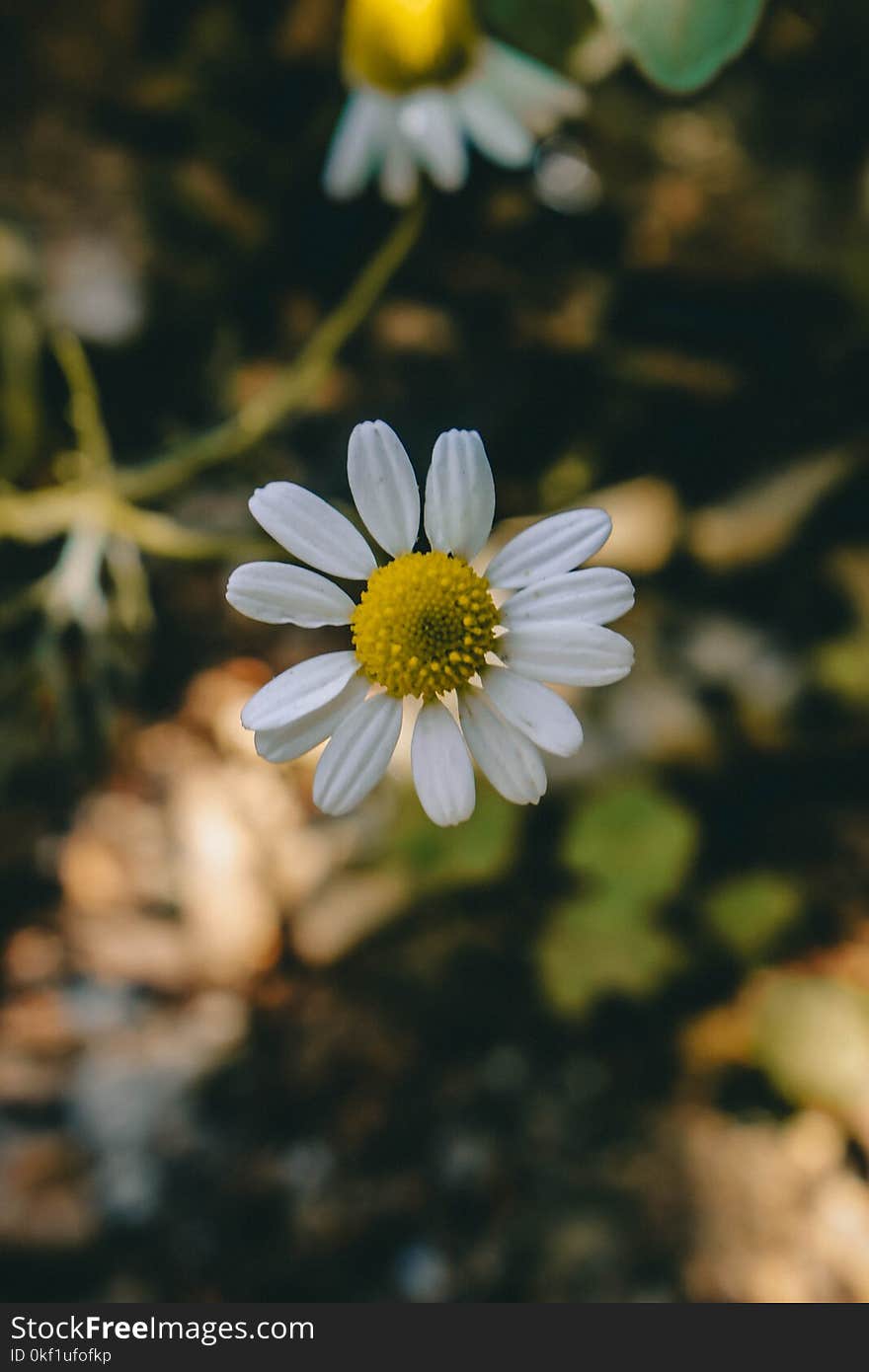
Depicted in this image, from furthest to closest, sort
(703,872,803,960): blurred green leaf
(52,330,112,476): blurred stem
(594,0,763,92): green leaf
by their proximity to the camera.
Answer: (703,872,803,960): blurred green leaf → (52,330,112,476): blurred stem → (594,0,763,92): green leaf

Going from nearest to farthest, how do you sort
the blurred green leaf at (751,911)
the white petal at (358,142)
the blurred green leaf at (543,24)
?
the blurred green leaf at (543,24), the white petal at (358,142), the blurred green leaf at (751,911)

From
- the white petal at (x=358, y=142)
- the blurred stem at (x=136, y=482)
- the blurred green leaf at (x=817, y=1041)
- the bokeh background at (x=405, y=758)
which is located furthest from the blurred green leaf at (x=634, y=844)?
the white petal at (x=358, y=142)

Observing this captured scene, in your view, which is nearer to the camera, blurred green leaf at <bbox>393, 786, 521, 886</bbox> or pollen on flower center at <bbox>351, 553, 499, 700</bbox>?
pollen on flower center at <bbox>351, 553, 499, 700</bbox>

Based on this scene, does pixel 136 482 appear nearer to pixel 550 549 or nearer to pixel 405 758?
pixel 405 758

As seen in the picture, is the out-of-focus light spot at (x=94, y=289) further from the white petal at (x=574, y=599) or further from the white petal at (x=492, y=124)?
the white petal at (x=574, y=599)

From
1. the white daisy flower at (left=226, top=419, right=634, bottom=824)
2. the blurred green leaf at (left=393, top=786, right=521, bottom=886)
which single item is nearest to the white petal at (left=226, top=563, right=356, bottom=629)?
the white daisy flower at (left=226, top=419, right=634, bottom=824)

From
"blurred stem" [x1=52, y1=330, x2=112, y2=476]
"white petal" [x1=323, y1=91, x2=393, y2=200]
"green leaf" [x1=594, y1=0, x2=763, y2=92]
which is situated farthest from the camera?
"blurred stem" [x1=52, y1=330, x2=112, y2=476]

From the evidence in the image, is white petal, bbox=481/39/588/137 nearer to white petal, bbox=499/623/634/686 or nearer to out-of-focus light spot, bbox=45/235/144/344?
white petal, bbox=499/623/634/686
